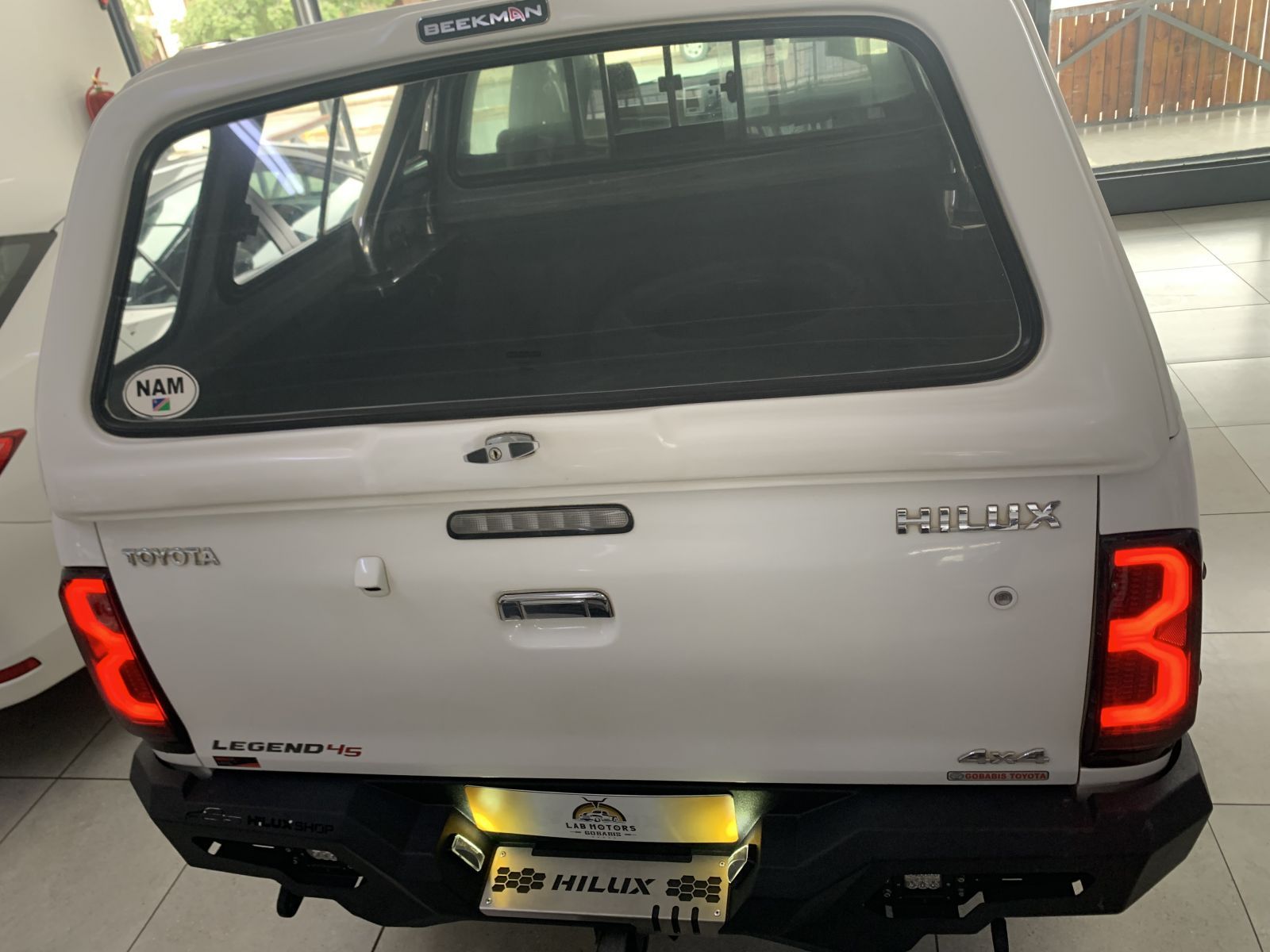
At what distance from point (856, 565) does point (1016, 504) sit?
0.20 m

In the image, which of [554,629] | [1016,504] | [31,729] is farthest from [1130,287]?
[31,729]

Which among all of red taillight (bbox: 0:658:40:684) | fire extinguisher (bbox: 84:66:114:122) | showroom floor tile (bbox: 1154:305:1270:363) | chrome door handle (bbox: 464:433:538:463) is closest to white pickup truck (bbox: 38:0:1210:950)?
chrome door handle (bbox: 464:433:538:463)

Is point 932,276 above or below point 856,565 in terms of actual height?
above

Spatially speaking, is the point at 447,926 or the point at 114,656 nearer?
the point at 114,656

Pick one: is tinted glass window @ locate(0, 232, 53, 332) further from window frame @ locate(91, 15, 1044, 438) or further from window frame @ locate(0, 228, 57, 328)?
window frame @ locate(91, 15, 1044, 438)

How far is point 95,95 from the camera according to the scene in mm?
6723

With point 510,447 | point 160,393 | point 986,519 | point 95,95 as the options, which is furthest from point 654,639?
point 95,95

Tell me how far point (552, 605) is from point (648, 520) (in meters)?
0.19

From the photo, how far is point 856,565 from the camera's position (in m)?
1.23

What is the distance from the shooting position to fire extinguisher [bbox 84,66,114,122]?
671 cm

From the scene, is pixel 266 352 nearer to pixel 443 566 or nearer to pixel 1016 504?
pixel 443 566

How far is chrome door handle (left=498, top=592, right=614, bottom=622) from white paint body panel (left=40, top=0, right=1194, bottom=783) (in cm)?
2

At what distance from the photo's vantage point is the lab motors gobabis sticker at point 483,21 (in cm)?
127

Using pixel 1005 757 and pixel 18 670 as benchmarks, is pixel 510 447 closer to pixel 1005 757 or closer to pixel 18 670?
pixel 1005 757
